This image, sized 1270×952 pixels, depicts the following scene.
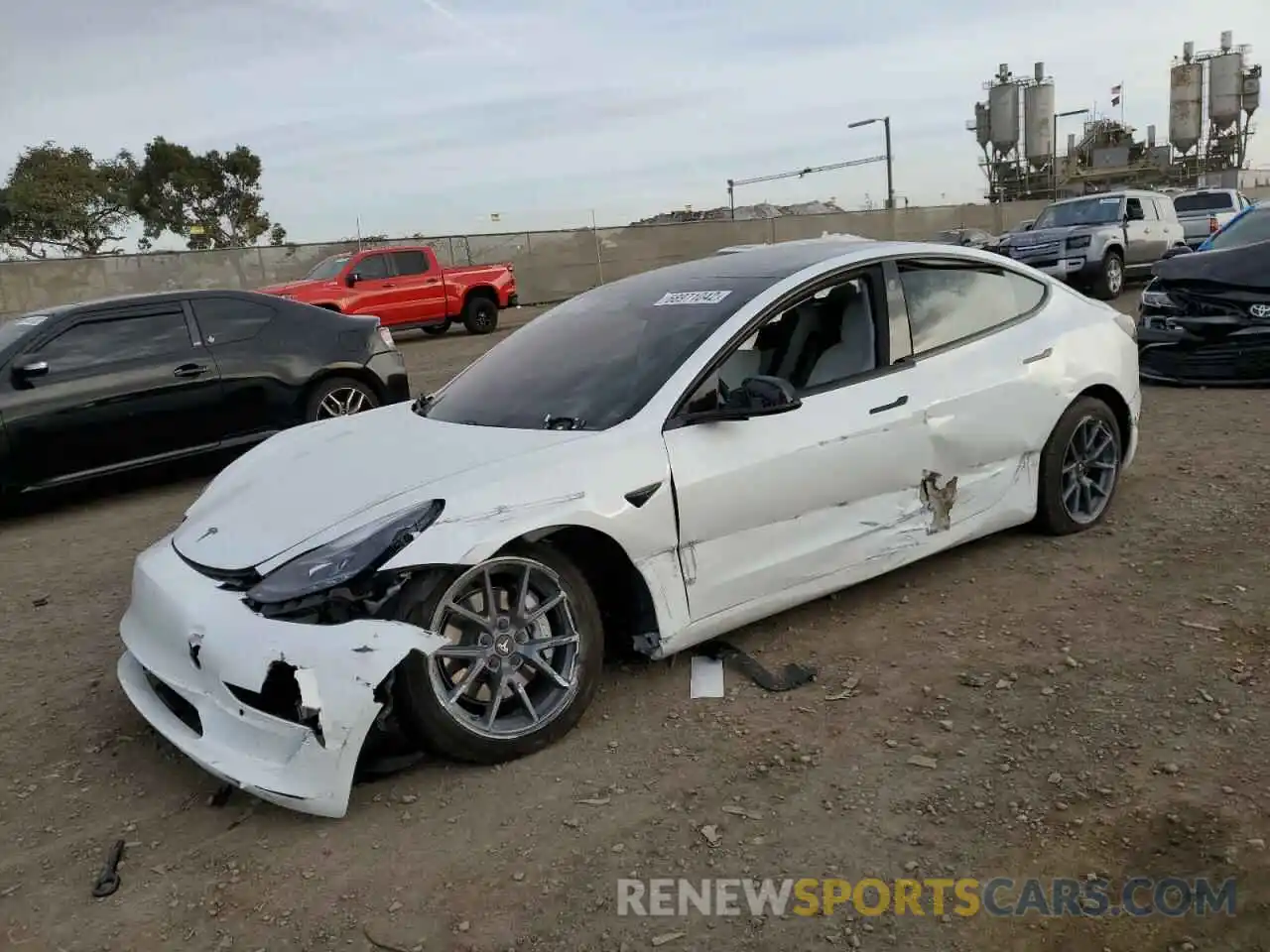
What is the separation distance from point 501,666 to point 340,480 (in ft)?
2.83

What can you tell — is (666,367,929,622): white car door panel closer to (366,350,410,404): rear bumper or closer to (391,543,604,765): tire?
(391,543,604,765): tire

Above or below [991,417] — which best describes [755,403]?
→ above

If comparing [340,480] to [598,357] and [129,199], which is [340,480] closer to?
[598,357]

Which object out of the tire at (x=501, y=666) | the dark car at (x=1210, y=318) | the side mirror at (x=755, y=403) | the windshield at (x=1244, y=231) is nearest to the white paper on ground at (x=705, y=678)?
the tire at (x=501, y=666)

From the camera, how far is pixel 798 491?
373cm

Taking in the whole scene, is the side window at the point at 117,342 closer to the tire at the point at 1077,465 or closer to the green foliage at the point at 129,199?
the tire at the point at 1077,465

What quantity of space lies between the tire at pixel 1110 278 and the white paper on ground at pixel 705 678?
49.4 ft

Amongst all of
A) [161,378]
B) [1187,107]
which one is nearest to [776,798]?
[161,378]

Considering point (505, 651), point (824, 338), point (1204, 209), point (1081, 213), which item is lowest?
point (505, 651)

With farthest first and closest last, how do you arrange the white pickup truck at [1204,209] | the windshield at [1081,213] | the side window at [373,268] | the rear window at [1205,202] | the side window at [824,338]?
the rear window at [1205,202] < the white pickup truck at [1204,209] < the side window at [373,268] < the windshield at [1081,213] < the side window at [824,338]

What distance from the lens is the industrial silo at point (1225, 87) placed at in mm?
56438

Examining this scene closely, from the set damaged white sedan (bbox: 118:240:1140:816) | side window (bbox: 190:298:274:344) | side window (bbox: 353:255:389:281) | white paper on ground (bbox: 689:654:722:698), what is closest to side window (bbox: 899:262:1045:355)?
damaged white sedan (bbox: 118:240:1140:816)

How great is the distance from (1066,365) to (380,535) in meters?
3.36

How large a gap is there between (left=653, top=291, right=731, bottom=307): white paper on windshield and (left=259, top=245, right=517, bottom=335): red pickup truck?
1362 cm
